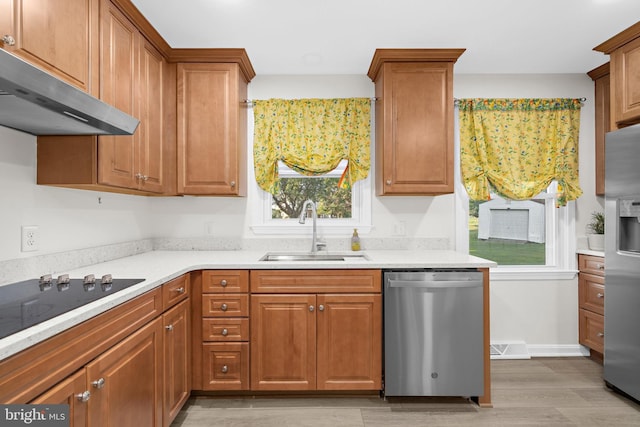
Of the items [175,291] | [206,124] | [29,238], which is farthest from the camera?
[206,124]

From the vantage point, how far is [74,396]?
1.18 m

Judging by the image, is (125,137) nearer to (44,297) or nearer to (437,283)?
(44,297)

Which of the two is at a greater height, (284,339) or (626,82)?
(626,82)

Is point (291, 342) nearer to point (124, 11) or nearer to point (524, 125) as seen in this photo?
point (124, 11)

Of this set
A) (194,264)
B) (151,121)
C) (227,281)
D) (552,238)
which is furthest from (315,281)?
(552,238)

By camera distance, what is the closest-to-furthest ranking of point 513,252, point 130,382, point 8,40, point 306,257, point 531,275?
point 8,40 → point 130,382 → point 306,257 → point 531,275 → point 513,252

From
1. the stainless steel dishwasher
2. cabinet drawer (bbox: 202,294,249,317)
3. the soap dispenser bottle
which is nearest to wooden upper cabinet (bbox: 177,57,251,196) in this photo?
cabinet drawer (bbox: 202,294,249,317)

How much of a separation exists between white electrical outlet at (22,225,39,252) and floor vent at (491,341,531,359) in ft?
10.8

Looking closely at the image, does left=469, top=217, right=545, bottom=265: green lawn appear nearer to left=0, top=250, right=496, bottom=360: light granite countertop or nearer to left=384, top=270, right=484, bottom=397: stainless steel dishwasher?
left=0, top=250, right=496, bottom=360: light granite countertop

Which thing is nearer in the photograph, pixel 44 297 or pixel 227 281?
pixel 44 297

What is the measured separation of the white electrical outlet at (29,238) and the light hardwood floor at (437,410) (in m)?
1.24

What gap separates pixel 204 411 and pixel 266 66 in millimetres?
2510

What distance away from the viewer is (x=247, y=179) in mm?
3098

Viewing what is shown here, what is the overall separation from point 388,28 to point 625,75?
161cm
